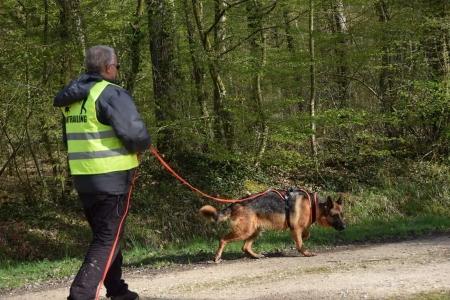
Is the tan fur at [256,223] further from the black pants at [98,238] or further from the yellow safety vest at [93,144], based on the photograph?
the yellow safety vest at [93,144]

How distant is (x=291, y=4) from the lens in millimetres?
13625

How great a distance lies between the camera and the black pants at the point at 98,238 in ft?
14.9

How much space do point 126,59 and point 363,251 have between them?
7.30 m

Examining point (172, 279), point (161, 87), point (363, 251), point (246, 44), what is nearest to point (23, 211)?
point (161, 87)

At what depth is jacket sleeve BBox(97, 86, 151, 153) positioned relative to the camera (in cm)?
452

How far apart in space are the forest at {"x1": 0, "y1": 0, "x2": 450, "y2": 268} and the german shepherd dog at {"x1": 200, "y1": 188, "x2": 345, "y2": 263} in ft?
12.5

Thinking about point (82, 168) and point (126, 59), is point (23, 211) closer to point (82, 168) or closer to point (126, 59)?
point (126, 59)

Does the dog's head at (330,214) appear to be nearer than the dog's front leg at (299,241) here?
No

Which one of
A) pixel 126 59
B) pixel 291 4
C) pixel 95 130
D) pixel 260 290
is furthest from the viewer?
pixel 291 4

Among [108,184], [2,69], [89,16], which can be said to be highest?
[89,16]

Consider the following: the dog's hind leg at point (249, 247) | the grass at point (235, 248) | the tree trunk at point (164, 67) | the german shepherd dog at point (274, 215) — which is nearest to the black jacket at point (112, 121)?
the german shepherd dog at point (274, 215)

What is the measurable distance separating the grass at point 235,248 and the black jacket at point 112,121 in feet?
10.8

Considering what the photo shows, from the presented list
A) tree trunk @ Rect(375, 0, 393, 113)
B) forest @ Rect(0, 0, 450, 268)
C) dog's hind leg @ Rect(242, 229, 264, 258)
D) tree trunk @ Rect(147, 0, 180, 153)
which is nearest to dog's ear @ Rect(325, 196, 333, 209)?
dog's hind leg @ Rect(242, 229, 264, 258)

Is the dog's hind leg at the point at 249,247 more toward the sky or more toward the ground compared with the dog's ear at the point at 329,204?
more toward the ground
